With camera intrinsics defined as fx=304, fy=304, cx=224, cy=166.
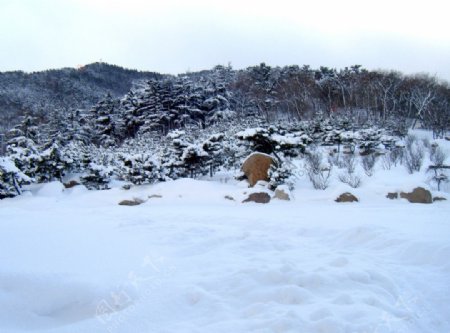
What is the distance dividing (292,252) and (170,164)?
10194 mm

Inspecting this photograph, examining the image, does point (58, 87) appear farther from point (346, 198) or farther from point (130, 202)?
point (346, 198)

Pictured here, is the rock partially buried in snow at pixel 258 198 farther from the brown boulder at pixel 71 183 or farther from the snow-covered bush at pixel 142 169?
the brown boulder at pixel 71 183

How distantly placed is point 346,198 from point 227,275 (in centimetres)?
648

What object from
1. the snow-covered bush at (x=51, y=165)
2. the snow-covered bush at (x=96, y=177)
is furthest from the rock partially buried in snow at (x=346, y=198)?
the snow-covered bush at (x=51, y=165)

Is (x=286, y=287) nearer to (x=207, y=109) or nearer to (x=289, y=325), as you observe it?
(x=289, y=325)

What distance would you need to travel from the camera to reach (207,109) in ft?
118

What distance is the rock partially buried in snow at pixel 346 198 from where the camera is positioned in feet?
29.0

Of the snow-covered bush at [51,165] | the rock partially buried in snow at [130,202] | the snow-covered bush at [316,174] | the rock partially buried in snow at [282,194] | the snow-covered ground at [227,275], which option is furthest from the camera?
the snow-covered bush at [51,165]

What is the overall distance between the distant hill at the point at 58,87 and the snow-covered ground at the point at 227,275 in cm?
4493

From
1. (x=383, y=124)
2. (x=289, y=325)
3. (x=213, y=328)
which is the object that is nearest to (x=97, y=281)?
(x=213, y=328)

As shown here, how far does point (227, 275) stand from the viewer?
3395 mm

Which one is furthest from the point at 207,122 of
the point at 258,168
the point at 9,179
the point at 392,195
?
the point at 392,195

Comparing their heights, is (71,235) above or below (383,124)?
below

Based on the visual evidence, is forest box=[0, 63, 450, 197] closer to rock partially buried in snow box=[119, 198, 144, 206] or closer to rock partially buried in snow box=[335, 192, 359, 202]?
rock partially buried in snow box=[335, 192, 359, 202]
